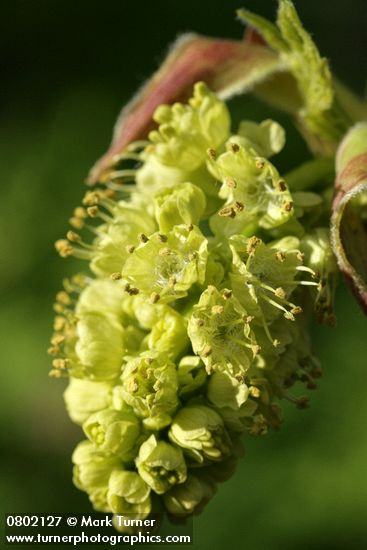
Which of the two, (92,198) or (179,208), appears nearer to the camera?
(179,208)

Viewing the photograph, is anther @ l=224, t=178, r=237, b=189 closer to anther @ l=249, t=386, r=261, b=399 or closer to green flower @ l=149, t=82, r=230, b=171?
green flower @ l=149, t=82, r=230, b=171

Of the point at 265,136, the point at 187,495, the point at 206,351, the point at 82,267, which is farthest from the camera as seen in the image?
the point at 82,267

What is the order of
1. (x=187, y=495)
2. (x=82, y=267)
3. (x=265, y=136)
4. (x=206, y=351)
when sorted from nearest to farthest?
(x=206, y=351)
(x=187, y=495)
(x=265, y=136)
(x=82, y=267)

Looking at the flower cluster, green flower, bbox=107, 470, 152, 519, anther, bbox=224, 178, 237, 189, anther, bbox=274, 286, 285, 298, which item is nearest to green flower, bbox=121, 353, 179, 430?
the flower cluster

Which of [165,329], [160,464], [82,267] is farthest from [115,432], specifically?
[82,267]

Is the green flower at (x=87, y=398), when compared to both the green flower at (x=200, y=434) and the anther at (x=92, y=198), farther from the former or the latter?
the anther at (x=92, y=198)

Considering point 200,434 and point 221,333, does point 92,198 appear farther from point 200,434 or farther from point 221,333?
point 200,434

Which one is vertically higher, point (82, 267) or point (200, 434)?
point (200, 434)
